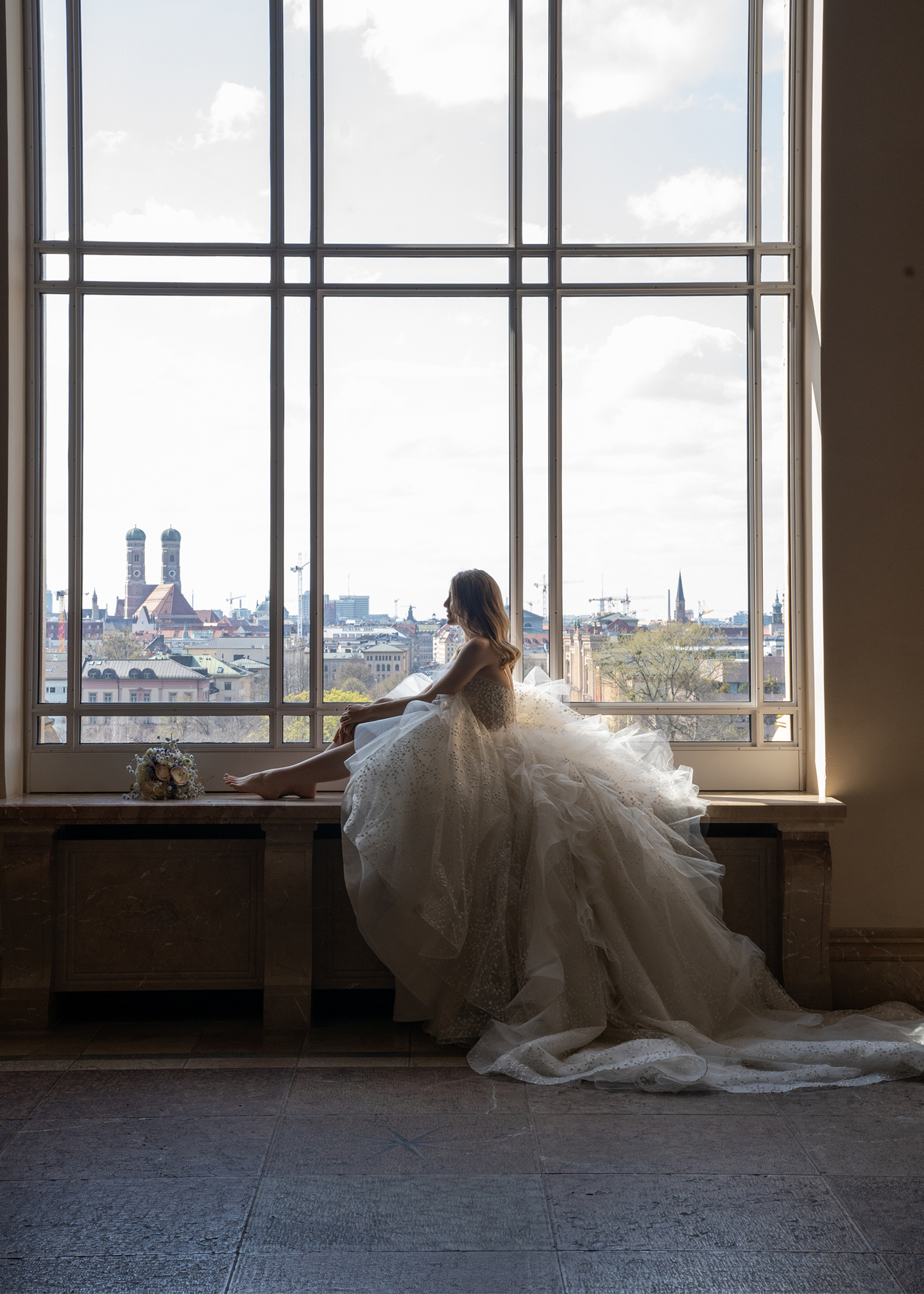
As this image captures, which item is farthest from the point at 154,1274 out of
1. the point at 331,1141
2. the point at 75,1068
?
the point at 75,1068

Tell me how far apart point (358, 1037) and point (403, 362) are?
2720mm

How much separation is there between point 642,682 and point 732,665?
1.31 feet

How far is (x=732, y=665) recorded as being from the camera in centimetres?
409

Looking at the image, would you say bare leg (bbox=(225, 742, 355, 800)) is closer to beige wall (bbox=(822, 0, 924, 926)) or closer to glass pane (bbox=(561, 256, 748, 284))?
beige wall (bbox=(822, 0, 924, 926))

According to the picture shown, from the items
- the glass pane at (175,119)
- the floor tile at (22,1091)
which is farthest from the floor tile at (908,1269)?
the glass pane at (175,119)

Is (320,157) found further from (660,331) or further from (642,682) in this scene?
(642,682)

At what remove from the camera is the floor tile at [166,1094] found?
2.71 m

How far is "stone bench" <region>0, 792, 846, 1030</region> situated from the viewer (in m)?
3.46

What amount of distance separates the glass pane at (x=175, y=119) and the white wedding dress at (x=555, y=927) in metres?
2.49

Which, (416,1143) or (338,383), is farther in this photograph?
(338,383)

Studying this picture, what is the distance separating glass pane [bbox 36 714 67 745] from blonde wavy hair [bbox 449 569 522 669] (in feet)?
5.83

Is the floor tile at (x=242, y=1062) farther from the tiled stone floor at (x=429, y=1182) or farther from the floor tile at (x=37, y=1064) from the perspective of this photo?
the floor tile at (x=37, y=1064)

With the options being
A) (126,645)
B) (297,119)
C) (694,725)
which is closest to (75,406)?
(126,645)

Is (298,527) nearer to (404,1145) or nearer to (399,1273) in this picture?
(404,1145)
